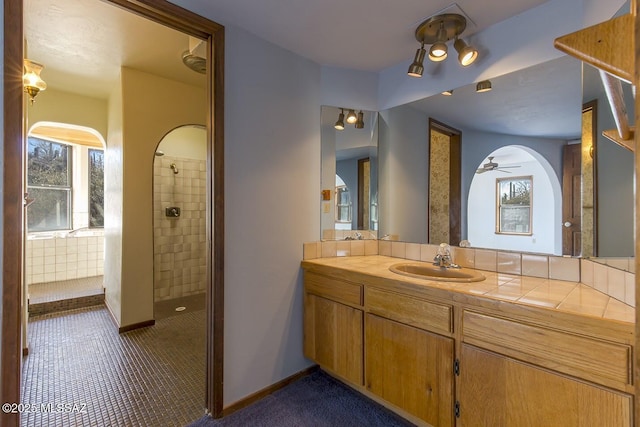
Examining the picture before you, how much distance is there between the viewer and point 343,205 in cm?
236

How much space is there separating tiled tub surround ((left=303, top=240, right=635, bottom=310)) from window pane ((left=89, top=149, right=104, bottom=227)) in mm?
4477

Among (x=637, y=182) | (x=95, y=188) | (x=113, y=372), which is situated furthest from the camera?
(x=95, y=188)

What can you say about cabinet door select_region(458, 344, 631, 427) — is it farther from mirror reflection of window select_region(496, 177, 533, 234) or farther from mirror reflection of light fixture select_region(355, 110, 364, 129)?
mirror reflection of light fixture select_region(355, 110, 364, 129)

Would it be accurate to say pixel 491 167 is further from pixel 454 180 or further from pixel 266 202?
pixel 266 202

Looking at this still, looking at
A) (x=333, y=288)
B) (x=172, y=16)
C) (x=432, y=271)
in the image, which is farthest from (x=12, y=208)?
(x=432, y=271)

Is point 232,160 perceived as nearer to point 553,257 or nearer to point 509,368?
point 509,368

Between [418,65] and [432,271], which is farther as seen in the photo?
[432,271]

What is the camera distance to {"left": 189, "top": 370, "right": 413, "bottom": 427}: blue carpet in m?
1.68

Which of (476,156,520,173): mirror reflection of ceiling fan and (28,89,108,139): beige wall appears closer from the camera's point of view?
(476,156,520,173): mirror reflection of ceiling fan

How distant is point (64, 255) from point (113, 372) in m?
3.16

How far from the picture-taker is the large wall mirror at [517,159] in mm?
1349

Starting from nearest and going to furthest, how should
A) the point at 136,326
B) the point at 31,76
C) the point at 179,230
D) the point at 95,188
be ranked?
the point at 31,76, the point at 136,326, the point at 179,230, the point at 95,188

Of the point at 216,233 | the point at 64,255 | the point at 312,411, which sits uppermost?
the point at 216,233

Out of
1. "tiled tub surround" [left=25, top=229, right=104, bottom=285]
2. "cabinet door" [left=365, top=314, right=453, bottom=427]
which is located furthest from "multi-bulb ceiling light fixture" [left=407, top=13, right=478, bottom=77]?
"tiled tub surround" [left=25, top=229, right=104, bottom=285]
